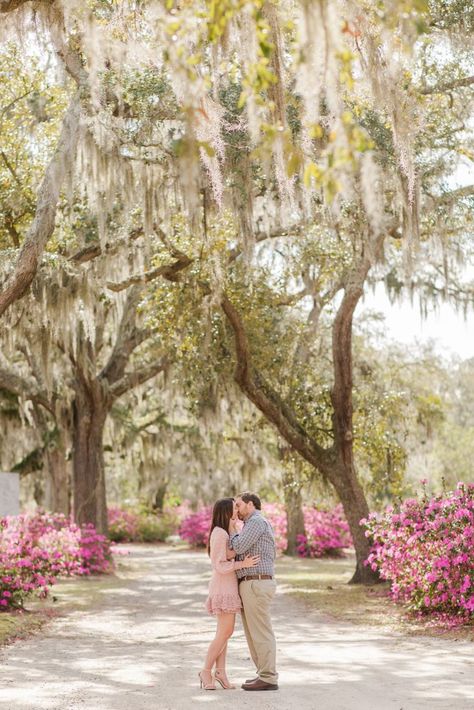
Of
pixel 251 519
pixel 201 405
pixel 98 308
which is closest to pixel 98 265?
pixel 98 308

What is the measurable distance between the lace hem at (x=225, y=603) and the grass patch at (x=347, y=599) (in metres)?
2.96

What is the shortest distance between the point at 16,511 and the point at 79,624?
5.25ft

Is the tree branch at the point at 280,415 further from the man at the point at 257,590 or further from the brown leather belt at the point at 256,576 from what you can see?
the brown leather belt at the point at 256,576

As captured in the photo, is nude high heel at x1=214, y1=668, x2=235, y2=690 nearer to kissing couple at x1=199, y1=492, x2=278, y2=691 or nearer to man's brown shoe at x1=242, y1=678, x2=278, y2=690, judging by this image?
kissing couple at x1=199, y1=492, x2=278, y2=691

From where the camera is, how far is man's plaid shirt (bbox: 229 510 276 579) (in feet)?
19.7

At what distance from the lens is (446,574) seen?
9.09 m

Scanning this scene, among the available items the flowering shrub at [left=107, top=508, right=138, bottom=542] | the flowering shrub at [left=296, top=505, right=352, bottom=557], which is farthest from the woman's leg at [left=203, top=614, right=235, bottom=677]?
the flowering shrub at [left=107, top=508, right=138, bottom=542]

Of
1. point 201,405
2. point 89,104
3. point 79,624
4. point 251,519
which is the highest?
point 89,104

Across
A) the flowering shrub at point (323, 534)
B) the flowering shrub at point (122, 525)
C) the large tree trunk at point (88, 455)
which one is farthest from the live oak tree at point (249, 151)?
the flowering shrub at point (122, 525)

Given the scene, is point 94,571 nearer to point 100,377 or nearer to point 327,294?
point 100,377

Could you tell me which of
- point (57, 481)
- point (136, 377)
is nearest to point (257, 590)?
point (136, 377)

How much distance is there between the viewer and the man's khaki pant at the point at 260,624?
19.0 feet

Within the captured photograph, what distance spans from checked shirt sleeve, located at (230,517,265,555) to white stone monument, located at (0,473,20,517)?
5343 millimetres

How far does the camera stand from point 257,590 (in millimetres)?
5941
